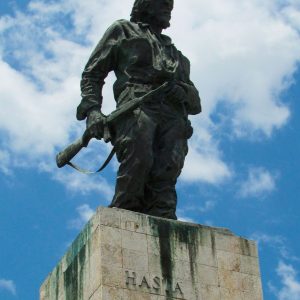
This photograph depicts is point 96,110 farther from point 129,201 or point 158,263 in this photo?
point 158,263

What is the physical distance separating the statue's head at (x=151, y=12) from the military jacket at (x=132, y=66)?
272mm

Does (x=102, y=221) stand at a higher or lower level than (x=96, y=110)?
lower

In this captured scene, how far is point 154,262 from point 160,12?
15.8 ft

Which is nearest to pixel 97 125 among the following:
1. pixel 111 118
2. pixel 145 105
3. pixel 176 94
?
pixel 111 118

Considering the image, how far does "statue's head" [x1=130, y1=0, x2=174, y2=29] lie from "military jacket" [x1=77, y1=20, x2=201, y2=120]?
0.27 m

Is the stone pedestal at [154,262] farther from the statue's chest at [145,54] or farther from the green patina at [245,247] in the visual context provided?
the statue's chest at [145,54]

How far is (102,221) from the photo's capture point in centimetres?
1495

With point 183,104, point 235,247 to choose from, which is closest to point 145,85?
point 183,104

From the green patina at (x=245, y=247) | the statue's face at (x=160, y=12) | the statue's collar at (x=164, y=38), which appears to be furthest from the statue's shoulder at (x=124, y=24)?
the green patina at (x=245, y=247)

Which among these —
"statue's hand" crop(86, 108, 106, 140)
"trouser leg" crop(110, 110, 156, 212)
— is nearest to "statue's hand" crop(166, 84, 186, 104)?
"trouser leg" crop(110, 110, 156, 212)

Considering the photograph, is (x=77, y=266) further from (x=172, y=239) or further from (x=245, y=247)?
(x=245, y=247)

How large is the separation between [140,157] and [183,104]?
154 centimetres

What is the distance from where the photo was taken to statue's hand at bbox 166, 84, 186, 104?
54.3 feet

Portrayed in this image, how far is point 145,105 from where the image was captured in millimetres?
16297
